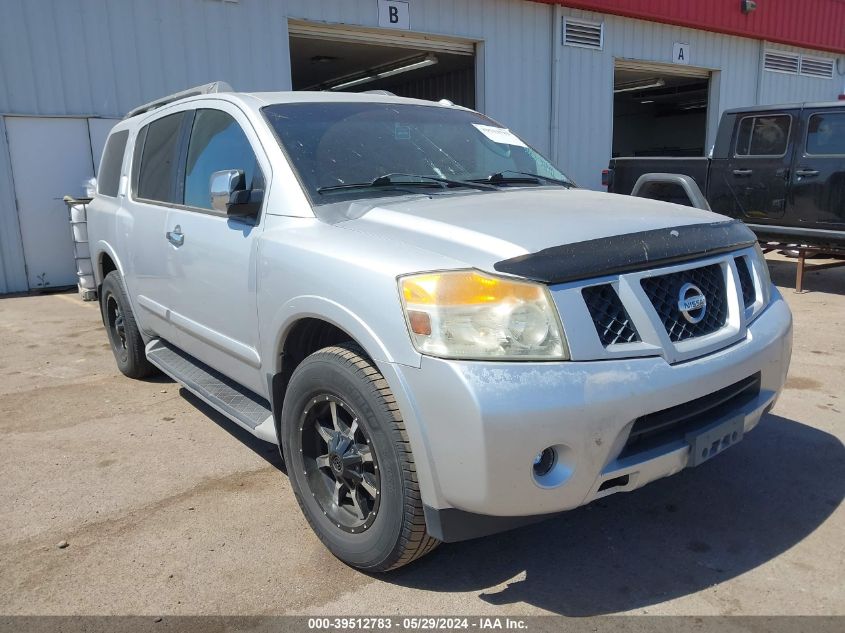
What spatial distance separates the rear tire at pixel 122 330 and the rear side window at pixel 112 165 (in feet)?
2.14

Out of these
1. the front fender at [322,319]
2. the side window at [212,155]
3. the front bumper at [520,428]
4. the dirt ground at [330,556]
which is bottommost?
the dirt ground at [330,556]

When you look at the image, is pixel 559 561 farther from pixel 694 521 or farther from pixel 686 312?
pixel 686 312

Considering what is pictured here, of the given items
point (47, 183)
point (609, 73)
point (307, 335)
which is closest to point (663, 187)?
point (609, 73)

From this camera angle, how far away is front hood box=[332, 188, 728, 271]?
89.4 inches

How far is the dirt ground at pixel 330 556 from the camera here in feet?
8.09

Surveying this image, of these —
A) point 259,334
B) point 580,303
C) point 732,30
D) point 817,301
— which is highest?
point 732,30

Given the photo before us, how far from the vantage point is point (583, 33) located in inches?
527

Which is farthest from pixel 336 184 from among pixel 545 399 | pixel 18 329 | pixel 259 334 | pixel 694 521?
pixel 18 329

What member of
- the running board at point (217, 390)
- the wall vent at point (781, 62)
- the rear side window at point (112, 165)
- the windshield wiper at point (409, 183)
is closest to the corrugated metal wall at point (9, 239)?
the rear side window at point (112, 165)

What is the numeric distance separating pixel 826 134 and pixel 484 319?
24.1ft

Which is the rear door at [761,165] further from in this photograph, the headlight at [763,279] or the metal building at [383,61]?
the headlight at [763,279]

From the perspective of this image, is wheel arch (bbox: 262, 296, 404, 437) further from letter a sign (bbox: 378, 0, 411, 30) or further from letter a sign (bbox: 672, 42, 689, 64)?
letter a sign (bbox: 672, 42, 689, 64)

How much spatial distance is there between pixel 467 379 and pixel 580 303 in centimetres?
45

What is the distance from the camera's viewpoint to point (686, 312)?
2.39 m
